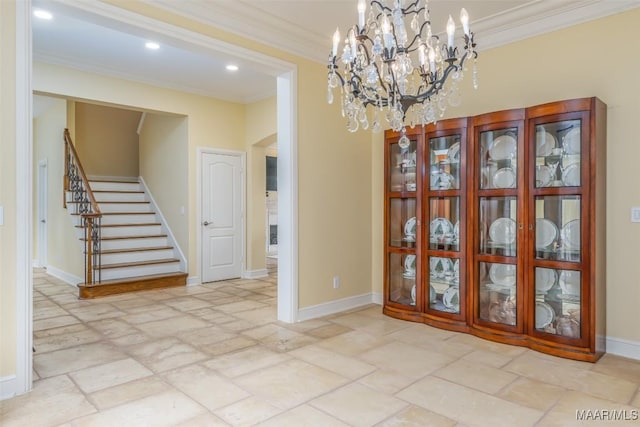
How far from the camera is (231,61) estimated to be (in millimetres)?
3768

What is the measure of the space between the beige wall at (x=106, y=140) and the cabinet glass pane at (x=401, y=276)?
22.2ft

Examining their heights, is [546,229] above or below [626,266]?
above

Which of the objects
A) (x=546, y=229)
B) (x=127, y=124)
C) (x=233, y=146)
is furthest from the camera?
(x=127, y=124)

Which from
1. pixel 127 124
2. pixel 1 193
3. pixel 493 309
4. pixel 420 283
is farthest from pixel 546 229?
pixel 127 124

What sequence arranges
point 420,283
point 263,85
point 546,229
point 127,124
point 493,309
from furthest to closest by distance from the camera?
point 127,124, point 263,85, point 420,283, point 493,309, point 546,229

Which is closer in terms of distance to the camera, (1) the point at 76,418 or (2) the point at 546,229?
(1) the point at 76,418

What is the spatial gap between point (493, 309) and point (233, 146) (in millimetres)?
4819

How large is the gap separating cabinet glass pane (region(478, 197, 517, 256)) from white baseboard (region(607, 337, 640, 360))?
1015mm

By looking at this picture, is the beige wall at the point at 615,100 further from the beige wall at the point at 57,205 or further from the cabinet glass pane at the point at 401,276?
the beige wall at the point at 57,205

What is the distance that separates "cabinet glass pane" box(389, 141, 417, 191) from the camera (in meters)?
4.25

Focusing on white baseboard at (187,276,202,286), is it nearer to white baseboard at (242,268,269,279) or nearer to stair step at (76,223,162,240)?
white baseboard at (242,268,269,279)

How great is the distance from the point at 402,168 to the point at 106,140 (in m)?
6.81

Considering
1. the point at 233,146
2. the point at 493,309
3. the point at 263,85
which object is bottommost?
the point at 493,309

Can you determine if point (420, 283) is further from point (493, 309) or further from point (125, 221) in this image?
point (125, 221)
